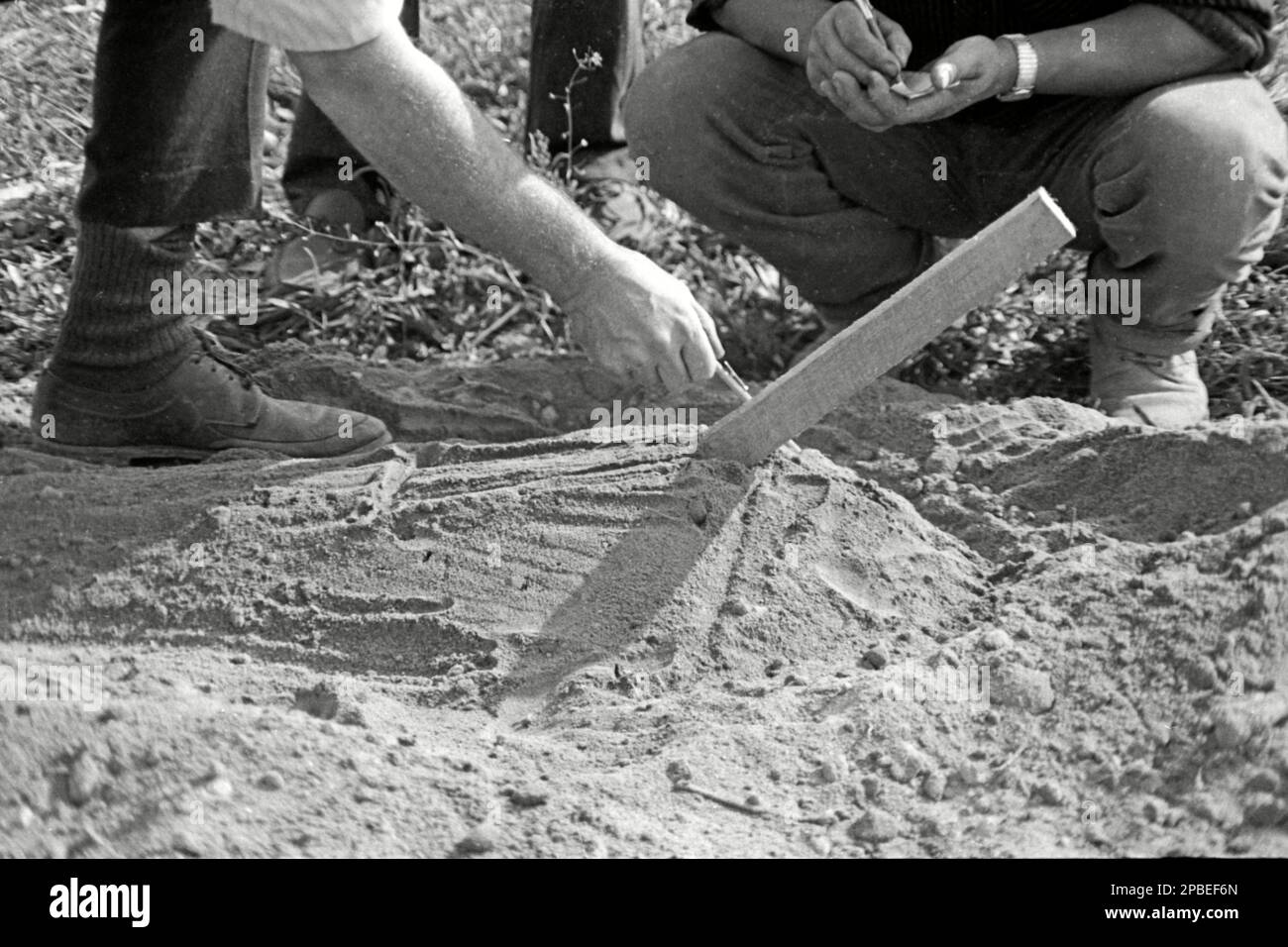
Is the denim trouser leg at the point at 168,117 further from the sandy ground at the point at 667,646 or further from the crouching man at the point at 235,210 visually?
the sandy ground at the point at 667,646

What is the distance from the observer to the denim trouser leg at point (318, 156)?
386 centimetres

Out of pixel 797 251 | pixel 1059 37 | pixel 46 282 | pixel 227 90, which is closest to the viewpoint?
pixel 227 90

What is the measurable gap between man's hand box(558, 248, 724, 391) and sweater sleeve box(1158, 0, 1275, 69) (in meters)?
1.35

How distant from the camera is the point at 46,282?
12.6 ft

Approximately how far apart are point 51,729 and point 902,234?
2269 millimetres

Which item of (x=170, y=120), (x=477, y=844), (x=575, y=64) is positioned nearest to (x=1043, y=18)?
(x=575, y=64)

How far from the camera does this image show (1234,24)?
3.03 metres

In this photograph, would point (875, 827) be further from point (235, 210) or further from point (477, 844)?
point (235, 210)

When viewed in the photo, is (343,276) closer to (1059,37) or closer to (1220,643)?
(1059,37)

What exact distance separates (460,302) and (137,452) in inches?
40.5

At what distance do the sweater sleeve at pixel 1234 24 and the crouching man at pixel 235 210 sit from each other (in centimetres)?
133

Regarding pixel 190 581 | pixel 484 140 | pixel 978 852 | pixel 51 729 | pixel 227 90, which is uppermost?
pixel 227 90

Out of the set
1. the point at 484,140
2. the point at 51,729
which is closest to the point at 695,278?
the point at 484,140

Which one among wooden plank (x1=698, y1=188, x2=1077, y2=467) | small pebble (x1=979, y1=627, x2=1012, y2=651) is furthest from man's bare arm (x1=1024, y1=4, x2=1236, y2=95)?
small pebble (x1=979, y1=627, x2=1012, y2=651)
